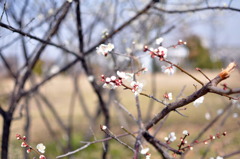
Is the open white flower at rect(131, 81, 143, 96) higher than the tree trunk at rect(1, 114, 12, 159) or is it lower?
higher

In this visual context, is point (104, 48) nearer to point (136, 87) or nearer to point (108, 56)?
point (136, 87)

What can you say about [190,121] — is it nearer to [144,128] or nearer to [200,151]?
[200,151]

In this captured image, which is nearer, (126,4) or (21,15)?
(21,15)

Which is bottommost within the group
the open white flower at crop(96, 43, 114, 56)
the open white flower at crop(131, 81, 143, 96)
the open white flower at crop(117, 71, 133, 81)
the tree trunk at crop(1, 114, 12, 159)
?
the tree trunk at crop(1, 114, 12, 159)

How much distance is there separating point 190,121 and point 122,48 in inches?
187

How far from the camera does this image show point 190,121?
8.15 metres

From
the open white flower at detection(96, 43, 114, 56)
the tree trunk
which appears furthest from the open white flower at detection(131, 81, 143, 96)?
the tree trunk

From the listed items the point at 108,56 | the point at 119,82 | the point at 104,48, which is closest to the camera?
the point at 119,82

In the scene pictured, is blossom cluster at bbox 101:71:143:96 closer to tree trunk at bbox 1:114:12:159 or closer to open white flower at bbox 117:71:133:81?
open white flower at bbox 117:71:133:81

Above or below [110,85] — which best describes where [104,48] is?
above

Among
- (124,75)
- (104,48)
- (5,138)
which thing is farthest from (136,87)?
(5,138)

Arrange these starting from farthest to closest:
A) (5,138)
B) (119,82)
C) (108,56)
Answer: (108,56) → (5,138) → (119,82)

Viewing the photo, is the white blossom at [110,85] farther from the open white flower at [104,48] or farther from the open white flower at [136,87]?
the open white flower at [104,48]

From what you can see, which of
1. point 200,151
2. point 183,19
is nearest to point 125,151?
point 200,151
